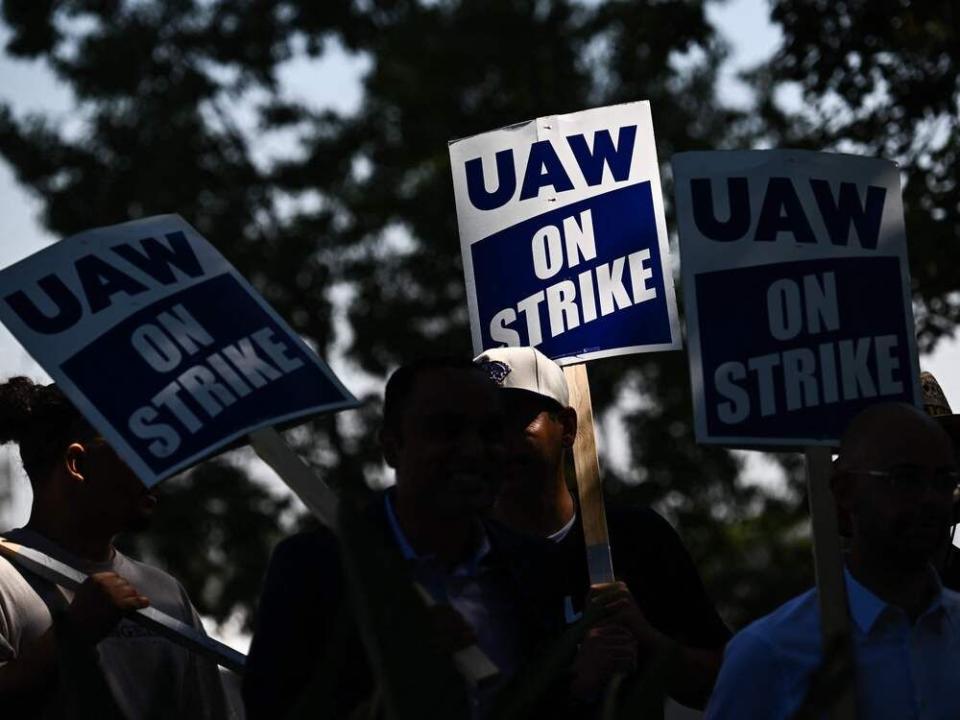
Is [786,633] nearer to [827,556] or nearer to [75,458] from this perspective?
[827,556]

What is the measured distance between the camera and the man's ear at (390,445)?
3.82 m

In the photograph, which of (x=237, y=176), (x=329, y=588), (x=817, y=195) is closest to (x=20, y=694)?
(x=329, y=588)

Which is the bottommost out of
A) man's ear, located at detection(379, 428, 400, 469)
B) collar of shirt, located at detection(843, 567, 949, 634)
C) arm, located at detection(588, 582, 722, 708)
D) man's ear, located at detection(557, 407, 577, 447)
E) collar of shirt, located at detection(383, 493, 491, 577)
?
arm, located at detection(588, 582, 722, 708)

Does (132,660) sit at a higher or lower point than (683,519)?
higher

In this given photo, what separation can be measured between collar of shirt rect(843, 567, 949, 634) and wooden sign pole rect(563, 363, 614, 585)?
66 centimetres

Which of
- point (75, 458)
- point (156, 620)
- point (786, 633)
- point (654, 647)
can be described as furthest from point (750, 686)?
point (75, 458)


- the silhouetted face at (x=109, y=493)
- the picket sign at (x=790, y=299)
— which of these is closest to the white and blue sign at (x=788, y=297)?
the picket sign at (x=790, y=299)

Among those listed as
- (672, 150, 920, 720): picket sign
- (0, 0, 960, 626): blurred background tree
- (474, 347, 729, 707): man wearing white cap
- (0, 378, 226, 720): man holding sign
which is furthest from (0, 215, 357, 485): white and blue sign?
(0, 0, 960, 626): blurred background tree

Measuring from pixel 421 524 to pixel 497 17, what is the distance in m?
22.2

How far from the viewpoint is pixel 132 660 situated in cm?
439

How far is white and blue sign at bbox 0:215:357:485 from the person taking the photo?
3969 millimetres

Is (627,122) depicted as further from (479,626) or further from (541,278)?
(479,626)

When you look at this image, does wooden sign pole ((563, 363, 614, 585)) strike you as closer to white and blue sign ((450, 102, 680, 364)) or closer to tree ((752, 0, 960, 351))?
white and blue sign ((450, 102, 680, 364))

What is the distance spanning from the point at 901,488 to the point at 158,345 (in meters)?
1.50
